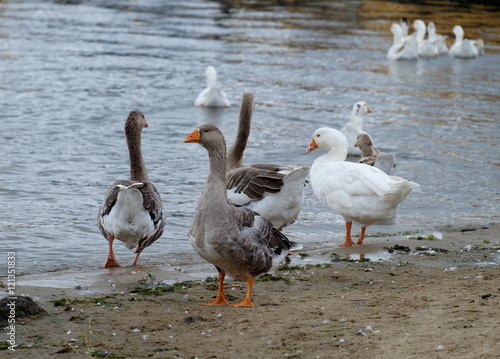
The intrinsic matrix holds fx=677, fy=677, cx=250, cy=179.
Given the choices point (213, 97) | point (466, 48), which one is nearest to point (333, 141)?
point (213, 97)

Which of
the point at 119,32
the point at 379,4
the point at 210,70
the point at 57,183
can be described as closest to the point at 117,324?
the point at 57,183

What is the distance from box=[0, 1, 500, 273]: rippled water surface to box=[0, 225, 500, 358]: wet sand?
1242mm

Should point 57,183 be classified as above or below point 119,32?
below

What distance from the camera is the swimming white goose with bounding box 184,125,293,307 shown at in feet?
18.9

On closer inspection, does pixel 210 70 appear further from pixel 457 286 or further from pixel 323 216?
pixel 457 286

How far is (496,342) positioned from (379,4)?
45.3m

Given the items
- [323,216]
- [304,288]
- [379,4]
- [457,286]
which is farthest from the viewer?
[379,4]

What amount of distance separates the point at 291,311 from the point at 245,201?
267 centimetres

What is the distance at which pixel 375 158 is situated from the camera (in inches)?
423

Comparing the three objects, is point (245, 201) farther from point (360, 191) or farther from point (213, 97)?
point (213, 97)

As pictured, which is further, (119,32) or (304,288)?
(119,32)

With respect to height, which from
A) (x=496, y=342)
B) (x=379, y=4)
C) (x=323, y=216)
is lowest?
(x=323, y=216)

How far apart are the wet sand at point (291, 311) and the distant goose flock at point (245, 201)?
40cm

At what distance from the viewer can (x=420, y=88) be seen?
21.8 meters
